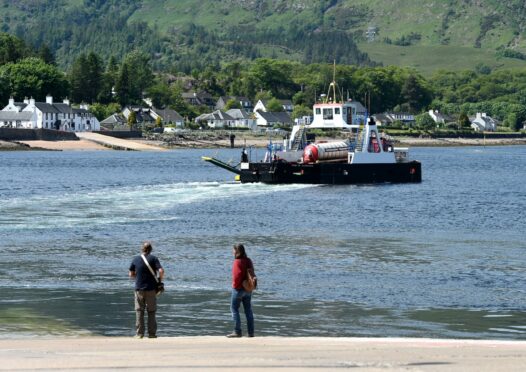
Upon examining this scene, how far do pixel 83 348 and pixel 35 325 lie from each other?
5099mm

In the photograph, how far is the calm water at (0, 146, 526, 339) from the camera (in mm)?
30516

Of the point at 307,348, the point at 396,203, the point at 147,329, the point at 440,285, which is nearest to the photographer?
the point at 307,348

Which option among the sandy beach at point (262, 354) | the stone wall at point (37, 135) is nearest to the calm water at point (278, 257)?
the sandy beach at point (262, 354)

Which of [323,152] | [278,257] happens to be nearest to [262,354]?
[278,257]

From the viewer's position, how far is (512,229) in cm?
5756

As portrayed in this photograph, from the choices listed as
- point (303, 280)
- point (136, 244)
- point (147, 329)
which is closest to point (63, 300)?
point (147, 329)

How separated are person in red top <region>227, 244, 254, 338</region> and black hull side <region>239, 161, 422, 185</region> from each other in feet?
206

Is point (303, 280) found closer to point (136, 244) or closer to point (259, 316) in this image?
point (259, 316)

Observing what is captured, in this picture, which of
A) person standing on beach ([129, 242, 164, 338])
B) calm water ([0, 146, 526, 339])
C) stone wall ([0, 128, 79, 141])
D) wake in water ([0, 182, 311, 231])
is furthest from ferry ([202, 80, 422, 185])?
stone wall ([0, 128, 79, 141])

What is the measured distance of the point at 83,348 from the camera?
24.4 meters

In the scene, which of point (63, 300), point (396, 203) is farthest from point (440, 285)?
point (396, 203)

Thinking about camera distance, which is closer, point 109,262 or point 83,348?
point 83,348

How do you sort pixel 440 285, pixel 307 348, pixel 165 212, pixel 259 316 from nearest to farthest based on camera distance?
pixel 307 348, pixel 259 316, pixel 440 285, pixel 165 212

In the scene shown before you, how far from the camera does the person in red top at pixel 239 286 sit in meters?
25.9
